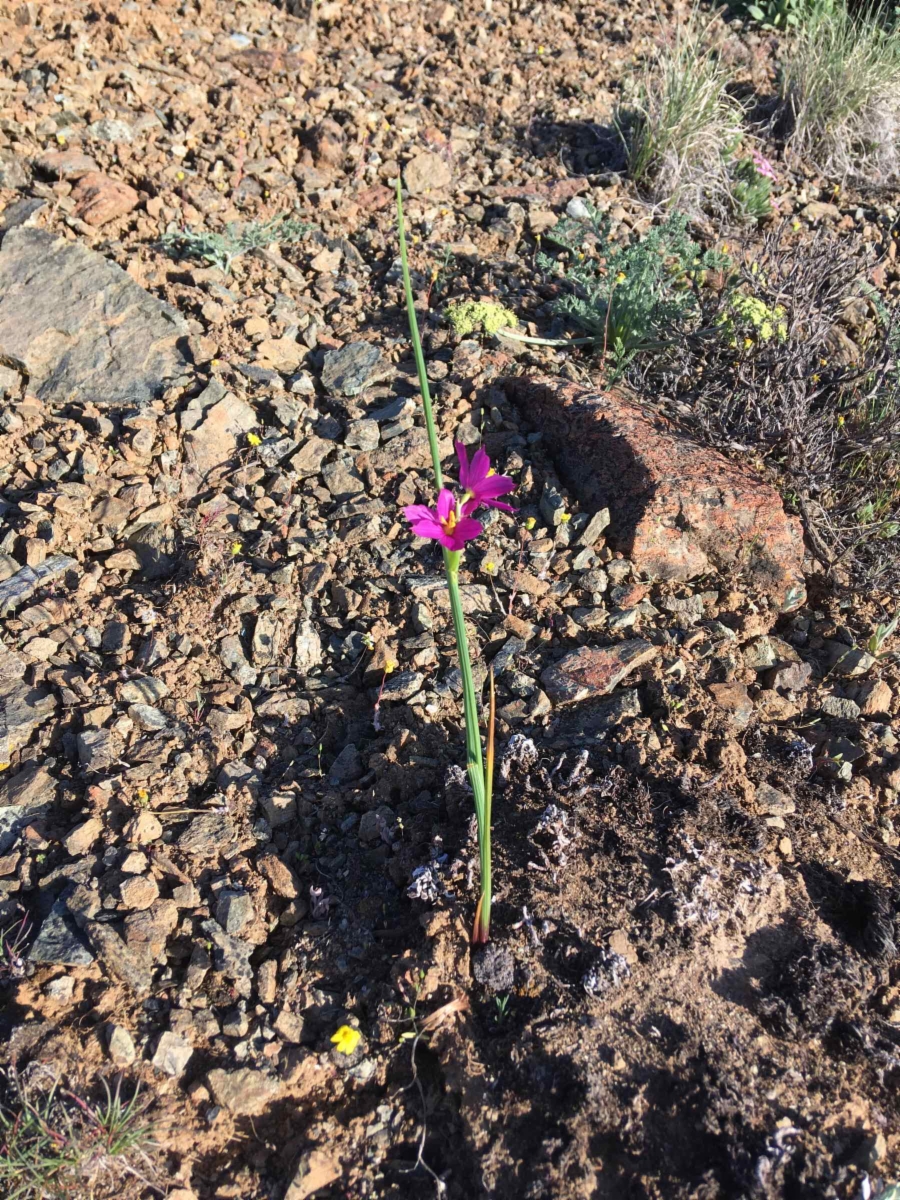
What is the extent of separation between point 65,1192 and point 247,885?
27.1 inches

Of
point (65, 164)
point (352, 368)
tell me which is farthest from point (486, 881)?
point (65, 164)

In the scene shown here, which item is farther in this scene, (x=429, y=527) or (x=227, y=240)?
(x=227, y=240)

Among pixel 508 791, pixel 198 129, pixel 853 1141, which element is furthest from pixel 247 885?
pixel 198 129

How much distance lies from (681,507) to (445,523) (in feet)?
4.76

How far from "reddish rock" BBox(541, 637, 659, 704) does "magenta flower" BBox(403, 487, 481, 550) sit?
100 cm

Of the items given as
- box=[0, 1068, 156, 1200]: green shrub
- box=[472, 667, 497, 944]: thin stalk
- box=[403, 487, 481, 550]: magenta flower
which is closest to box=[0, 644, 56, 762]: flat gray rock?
box=[0, 1068, 156, 1200]: green shrub

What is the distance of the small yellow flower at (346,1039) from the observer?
1970 mm

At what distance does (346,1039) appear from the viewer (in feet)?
6.48

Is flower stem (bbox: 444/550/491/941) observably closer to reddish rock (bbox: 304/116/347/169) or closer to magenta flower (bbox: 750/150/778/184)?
reddish rock (bbox: 304/116/347/169)

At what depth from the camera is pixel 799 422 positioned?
316 cm

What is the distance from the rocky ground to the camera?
1.91 m

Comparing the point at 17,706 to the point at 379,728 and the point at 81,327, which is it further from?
the point at 81,327

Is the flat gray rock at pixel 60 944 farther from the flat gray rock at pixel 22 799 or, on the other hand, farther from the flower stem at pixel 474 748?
the flower stem at pixel 474 748

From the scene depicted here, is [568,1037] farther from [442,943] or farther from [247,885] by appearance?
[247,885]
